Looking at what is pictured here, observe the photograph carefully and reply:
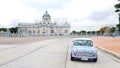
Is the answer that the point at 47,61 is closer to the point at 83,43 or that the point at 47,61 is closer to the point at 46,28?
the point at 83,43

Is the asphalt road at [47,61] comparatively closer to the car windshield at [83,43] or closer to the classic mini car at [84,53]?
the classic mini car at [84,53]

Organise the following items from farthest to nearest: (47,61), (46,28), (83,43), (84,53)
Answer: (46,28) < (83,43) < (84,53) < (47,61)

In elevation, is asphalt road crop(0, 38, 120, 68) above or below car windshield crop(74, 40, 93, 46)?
below

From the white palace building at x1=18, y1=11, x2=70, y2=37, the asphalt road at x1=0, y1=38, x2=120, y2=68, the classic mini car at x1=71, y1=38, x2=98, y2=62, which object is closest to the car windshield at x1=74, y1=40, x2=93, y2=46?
the classic mini car at x1=71, y1=38, x2=98, y2=62

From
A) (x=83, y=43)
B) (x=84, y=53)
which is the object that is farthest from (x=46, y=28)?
(x=84, y=53)

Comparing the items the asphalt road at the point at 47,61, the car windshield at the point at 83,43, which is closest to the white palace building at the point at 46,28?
the asphalt road at the point at 47,61

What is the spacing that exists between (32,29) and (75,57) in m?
182

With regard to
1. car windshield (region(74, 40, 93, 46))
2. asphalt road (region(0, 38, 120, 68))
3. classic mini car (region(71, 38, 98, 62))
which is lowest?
asphalt road (region(0, 38, 120, 68))

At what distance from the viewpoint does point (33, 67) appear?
532 inches

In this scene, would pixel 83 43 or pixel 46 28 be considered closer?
pixel 83 43

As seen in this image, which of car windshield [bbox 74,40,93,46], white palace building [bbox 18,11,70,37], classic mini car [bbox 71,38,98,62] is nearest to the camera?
classic mini car [bbox 71,38,98,62]

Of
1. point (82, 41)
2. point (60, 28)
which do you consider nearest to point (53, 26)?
point (60, 28)

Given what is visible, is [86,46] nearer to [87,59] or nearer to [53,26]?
[87,59]

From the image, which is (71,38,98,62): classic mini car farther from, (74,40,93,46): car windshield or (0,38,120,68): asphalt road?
(74,40,93,46): car windshield
